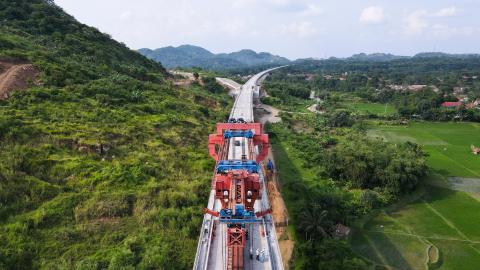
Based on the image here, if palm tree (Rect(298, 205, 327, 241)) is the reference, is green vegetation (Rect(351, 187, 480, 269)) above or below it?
below

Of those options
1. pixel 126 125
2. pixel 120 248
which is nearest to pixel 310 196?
pixel 120 248

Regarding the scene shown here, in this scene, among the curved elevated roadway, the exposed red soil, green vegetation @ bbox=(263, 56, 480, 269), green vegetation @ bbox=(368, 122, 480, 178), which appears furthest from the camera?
green vegetation @ bbox=(368, 122, 480, 178)

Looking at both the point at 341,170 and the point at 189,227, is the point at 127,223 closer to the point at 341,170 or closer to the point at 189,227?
the point at 189,227

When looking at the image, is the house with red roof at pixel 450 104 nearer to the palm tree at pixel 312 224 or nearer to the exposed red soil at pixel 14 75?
the palm tree at pixel 312 224

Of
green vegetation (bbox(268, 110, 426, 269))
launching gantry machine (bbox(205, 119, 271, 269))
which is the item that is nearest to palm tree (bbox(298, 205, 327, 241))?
green vegetation (bbox(268, 110, 426, 269))

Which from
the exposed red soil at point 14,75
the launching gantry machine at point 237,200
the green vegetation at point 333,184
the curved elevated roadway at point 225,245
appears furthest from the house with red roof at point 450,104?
the exposed red soil at point 14,75

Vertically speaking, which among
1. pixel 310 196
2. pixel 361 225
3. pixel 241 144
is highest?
pixel 241 144

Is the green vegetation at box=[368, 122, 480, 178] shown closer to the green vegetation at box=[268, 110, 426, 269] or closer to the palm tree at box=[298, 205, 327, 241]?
the green vegetation at box=[268, 110, 426, 269]
